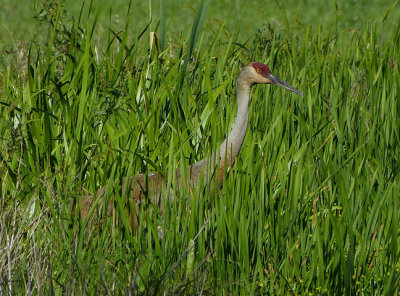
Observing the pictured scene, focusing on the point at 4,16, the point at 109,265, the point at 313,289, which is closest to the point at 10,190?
the point at 109,265

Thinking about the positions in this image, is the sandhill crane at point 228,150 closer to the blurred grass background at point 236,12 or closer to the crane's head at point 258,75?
the crane's head at point 258,75

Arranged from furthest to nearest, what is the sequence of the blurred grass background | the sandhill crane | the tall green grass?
the blurred grass background → the sandhill crane → the tall green grass

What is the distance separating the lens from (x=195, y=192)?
128 inches

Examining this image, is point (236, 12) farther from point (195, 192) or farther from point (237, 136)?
point (195, 192)

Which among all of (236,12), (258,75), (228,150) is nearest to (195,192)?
(228,150)

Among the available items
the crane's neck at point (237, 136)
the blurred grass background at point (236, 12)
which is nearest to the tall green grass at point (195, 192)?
the crane's neck at point (237, 136)

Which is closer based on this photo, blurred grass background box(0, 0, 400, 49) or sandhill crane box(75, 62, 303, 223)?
sandhill crane box(75, 62, 303, 223)

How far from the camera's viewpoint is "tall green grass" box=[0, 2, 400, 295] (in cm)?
303

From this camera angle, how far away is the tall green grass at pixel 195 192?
3025mm

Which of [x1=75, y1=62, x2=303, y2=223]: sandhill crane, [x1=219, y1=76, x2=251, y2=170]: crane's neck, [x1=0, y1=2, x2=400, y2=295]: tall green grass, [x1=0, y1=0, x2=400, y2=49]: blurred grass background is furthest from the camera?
[x1=0, y1=0, x2=400, y2=49]: blurred grass background

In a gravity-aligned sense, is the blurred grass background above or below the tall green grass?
above

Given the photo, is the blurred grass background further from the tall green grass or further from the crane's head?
the crane's head

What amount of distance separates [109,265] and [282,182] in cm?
83

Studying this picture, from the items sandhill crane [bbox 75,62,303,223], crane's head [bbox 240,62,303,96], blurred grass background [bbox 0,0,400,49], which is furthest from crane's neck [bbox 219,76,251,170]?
blurred grass background [bbox 0,0,400,49]
